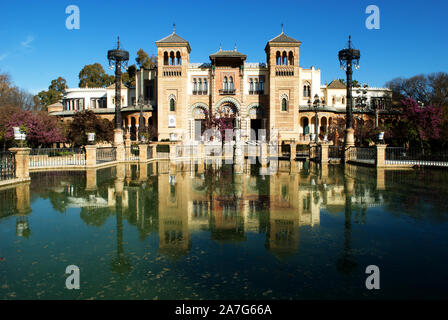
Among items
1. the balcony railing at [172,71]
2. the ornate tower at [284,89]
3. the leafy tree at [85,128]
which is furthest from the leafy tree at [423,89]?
the leafy tree at [85,128]

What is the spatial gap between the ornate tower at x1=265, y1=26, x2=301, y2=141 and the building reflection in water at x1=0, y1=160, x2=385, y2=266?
34.0 m

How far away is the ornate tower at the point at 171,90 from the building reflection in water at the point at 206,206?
34080 mm

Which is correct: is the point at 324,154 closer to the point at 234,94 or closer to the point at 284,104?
the point at 284,104

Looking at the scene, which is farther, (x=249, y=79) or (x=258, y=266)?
(x=249, y=79)

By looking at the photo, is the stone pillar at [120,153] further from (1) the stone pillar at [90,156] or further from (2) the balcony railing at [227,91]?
(2) the balcony railing at [227,91]

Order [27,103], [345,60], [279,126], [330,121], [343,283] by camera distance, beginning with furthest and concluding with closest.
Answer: [27,103] → [330,121] → [279,126] → [345,60] → [343,283]

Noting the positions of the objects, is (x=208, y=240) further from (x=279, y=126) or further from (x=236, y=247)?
(x=279, y=126)

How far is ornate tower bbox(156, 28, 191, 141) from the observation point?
153 ft

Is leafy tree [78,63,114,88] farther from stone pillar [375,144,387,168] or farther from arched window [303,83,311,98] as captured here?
stone pillar [375,144,387,168]

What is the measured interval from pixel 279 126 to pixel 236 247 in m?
42.4

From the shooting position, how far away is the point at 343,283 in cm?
382

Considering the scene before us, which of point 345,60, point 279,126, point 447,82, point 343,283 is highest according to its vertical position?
point 447,82

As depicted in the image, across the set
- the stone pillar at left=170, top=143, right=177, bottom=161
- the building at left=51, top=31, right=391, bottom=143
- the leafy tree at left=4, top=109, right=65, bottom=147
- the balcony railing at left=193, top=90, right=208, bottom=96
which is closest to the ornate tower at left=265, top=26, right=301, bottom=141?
the building at left=51, top=31, right=391, bottom=143

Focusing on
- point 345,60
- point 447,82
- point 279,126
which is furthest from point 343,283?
point 447,82
